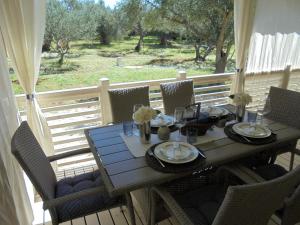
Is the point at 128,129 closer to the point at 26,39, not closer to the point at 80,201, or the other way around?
the point at 80,201

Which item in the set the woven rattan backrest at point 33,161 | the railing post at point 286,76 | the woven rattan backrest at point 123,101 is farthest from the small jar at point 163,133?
the railing post at point 286,76

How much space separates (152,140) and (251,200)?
0.82 metres

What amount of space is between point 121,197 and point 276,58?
297 cm

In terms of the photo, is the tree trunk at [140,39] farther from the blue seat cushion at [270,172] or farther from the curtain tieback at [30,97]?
the blue seat cushion at [270,172]

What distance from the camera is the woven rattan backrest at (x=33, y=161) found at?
1.29m

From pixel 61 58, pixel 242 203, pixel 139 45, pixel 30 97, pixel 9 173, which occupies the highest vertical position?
pixel 139 45

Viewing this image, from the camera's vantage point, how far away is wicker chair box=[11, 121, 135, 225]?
1.31m

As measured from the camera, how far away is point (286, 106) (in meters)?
2.12

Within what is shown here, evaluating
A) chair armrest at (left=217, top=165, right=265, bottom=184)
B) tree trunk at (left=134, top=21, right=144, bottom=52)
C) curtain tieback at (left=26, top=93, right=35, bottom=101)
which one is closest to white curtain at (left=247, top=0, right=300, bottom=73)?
tree trunk at (left=134, top=21, right=144, bottom=52)

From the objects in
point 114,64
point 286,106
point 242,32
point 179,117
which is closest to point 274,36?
→ point 242,32

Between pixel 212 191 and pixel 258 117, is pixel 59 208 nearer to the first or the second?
pixel 212 191

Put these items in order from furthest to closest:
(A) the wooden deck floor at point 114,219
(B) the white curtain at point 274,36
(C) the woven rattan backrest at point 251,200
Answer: (B) the white curtain at point 274,36 < (A) the wooden deck floor at point 114,219 < (C) the woven rattan backrest at point 251,200

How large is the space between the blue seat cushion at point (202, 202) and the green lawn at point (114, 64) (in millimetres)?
3447

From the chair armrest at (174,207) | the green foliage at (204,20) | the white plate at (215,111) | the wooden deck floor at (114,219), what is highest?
the green foliage at (204,20)
